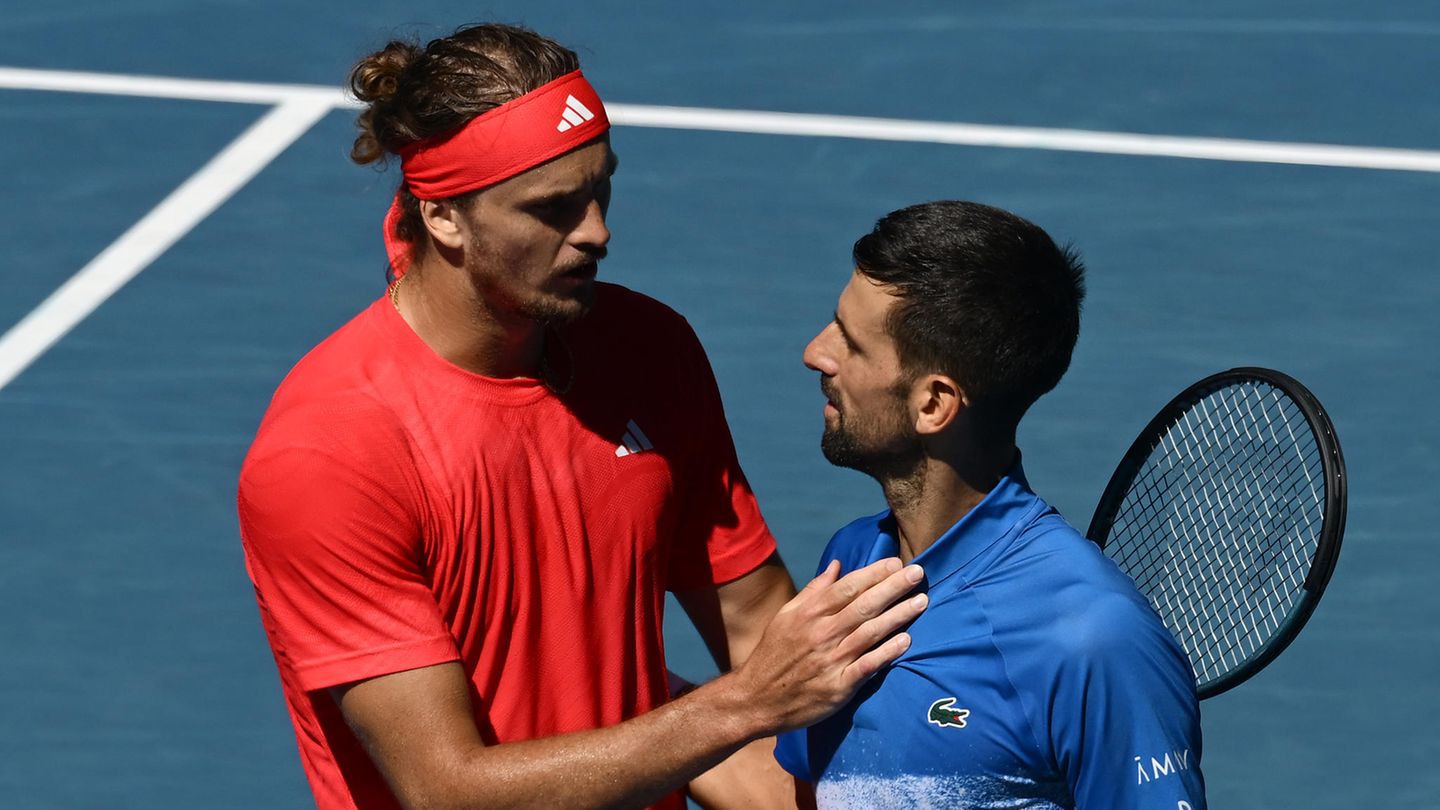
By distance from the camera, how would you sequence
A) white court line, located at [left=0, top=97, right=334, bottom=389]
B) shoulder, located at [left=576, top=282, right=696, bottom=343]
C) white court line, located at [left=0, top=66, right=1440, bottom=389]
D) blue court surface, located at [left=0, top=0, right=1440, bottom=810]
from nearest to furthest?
1. shoulder, located at [left=576, top=282, right=696, bottom=343]
2. blue court surface, located at [left=0, top=0, right=1440, bottom=810]
3. white court line, located at [left=0, top=97, right=334, bottom=389]
4. white court line, located at [left=0, top=66, right=1440, bottom=389]

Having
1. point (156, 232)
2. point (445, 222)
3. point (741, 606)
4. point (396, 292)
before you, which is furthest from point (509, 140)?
point (156, 232)

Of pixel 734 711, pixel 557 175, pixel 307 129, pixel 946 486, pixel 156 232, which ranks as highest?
pixel 307 129

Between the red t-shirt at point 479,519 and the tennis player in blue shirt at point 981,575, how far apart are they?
0.42 metres

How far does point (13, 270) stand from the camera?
377 inches

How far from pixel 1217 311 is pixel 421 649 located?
5.76 metres

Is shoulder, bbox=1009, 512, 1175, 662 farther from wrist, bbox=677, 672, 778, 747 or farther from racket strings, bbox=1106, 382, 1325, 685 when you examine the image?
racket strings, bbox=1106, 382, 1325, 685

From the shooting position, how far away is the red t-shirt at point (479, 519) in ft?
12.8

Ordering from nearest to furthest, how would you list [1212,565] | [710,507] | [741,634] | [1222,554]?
[710,507], [741,634], [1212,565], [1222,554]

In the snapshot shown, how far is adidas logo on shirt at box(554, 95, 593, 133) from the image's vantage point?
3965 millimetres

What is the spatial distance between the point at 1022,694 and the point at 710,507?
1.04 metres

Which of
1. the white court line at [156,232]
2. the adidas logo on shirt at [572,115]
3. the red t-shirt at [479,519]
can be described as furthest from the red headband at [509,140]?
the white court line at [156,232]

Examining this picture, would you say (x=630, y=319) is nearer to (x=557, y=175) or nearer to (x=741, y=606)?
(x=557, y=175)

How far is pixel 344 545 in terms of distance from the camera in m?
3.88

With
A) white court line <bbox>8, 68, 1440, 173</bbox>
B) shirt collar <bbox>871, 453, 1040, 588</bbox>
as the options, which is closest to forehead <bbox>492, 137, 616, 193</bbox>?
shirt collar <bbox>871, 453, 1040, 588</bbox>
